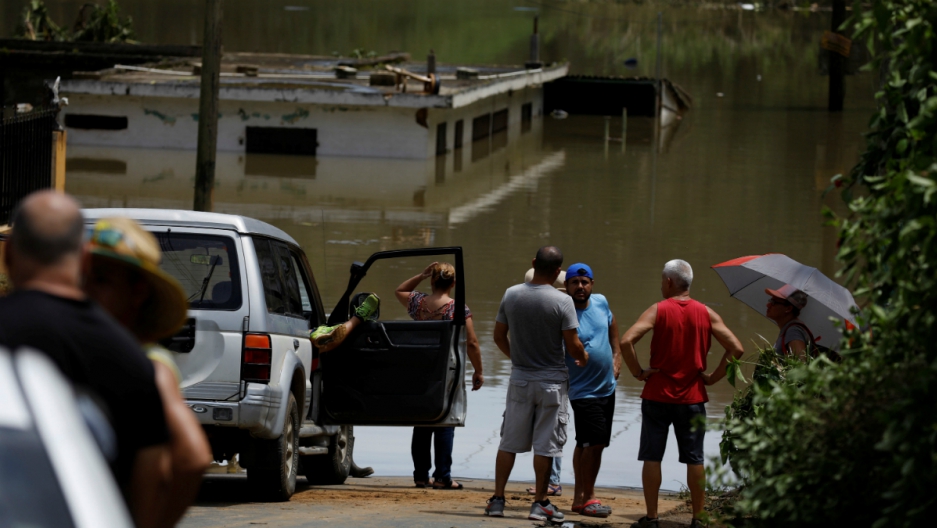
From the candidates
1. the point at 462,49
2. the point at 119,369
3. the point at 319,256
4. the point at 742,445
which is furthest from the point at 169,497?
the point at 462,49

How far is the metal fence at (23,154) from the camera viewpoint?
13156mm

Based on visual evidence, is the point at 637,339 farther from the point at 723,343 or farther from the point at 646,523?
the point at 646,523

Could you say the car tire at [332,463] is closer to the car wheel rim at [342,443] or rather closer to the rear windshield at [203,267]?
the car wheel rim at [342,443]

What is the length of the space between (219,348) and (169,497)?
12.0ft

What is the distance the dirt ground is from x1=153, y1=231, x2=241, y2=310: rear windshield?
117 cm

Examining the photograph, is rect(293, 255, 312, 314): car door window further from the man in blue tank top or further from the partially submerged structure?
the partially submerged structure

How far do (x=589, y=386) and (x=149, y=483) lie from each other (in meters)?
4.79

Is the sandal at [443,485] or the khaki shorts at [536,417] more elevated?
the khaki shorts at [536,417]

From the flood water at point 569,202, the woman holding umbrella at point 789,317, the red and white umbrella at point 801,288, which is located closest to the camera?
the woman holding umbrella at point 789,317

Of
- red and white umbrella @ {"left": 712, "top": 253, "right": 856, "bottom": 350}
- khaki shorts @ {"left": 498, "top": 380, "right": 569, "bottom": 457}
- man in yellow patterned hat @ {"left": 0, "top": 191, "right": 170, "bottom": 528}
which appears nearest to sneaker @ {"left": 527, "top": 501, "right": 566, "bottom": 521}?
khaki shorts @ {"left": 498, "top": 380, "right": 569, "bottom": 457}

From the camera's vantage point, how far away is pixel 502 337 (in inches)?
290

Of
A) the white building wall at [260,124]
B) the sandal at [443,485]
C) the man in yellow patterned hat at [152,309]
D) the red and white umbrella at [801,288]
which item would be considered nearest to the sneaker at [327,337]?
the sandal at [443,485]

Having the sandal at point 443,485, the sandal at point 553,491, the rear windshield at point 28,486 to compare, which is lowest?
the sandal at point 443,485

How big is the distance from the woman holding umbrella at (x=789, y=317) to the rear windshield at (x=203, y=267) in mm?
3059
